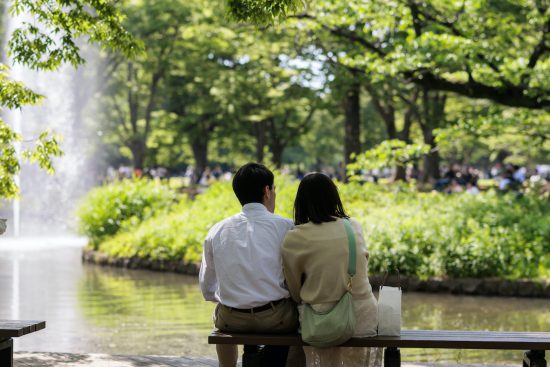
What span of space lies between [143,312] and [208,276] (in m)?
7.14

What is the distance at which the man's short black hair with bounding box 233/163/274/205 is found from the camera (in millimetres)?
5070

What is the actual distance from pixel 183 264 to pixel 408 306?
241 inches

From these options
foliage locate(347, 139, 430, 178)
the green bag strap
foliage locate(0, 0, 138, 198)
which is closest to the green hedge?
foliage locate(347, 139, 430, 178)

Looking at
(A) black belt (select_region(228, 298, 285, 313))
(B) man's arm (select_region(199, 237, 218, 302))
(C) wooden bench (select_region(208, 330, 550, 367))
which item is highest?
(B) man's arm (select_region(199, 237, 218, 302))

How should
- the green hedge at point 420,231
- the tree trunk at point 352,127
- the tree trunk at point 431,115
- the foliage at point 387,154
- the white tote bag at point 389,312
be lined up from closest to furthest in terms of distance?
the white tote bag at point 389,312 → the green hedge at point 420,231 → the foliage at point 387,154 → the tree trunk at point 352,127 → the tree trunk at point 431,115

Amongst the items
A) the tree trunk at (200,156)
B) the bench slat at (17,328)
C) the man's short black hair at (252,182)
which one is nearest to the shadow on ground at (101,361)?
the bench slat at (17,328)

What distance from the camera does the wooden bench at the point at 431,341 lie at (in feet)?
16.5

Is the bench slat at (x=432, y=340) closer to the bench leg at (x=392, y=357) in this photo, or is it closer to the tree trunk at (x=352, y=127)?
the bench leg at (x=392, y=357)

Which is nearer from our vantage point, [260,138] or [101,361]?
[101,361]

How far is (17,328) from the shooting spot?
18.3 feet

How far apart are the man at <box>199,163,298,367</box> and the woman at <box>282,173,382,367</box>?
9 cm

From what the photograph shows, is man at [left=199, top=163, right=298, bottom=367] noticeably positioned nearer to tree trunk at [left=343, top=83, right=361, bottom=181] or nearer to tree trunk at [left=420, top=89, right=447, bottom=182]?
tree trunk at [left=343, top=83, right=361, bottom=181]

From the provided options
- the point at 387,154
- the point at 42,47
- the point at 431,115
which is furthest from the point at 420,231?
the point at 431,115

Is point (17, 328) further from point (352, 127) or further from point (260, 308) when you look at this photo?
point (352, 127)
